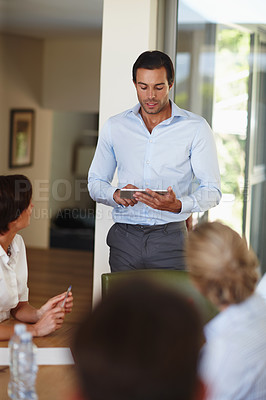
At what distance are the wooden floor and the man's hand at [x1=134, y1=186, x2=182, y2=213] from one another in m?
1.94

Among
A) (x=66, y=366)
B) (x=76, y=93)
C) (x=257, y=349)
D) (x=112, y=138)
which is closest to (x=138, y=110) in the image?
(x=112, y=138)

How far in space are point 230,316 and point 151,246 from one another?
1330 millimetres

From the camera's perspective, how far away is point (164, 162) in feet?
8.70

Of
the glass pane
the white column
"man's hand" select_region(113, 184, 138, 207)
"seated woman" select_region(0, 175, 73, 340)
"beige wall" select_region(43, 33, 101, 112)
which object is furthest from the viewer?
"beige wall" select_region(43, 33, 101, 112)

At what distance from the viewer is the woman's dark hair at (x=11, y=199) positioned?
2068mm

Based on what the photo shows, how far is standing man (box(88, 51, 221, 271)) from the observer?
2.57 metres

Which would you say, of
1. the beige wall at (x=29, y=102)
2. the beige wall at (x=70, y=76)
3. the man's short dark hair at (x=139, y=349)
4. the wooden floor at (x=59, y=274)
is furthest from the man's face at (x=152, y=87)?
the beige wall at (x=70, y=76)

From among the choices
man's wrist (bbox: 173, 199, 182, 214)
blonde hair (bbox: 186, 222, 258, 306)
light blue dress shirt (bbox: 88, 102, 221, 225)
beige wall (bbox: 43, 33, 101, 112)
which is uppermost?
beige wall (bbox: 43, 33, 101, 112)

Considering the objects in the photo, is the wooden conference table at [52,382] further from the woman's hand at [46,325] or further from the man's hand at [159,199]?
the man's hand at [159,199]

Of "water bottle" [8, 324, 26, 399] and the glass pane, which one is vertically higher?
the glass pane

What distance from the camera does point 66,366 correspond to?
Result: 1.57 meters

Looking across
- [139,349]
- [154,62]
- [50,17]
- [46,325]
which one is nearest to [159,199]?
[154,62]

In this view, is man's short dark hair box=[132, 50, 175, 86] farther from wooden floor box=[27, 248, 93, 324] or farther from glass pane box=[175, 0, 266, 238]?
wooden floor box=[27, 248, 93, 324]

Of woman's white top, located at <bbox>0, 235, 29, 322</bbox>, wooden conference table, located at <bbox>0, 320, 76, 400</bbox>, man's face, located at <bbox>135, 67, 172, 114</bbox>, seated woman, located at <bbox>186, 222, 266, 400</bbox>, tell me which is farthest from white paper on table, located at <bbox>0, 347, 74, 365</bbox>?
man's face, located at <bbox>135, 67, 172, 114</bbox>
